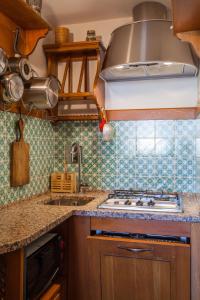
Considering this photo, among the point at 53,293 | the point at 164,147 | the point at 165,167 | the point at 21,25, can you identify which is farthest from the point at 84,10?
the point at 53,293

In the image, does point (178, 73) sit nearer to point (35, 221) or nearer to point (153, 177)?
point (153, 177)

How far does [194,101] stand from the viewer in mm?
2301

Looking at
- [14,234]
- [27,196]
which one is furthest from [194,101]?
[14,234]

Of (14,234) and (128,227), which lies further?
(128,227)

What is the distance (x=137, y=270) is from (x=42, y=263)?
21.9 inches

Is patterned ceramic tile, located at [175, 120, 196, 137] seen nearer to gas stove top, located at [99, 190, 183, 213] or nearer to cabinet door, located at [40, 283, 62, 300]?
gas stove top, located at [99, 190, 183, 213]

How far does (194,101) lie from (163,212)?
965 millimetres

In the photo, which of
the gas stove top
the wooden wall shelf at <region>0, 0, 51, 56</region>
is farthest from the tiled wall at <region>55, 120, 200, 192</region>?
the wooden wall shelf at <region>0, 0, 51, 56</region>

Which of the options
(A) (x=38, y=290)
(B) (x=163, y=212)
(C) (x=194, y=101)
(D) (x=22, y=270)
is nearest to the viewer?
(D) (x=22, y=270)

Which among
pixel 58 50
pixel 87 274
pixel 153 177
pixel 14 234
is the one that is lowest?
pixel 87 274

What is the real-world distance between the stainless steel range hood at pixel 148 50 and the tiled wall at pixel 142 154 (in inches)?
19.9

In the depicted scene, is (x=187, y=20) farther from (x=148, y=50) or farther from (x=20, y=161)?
Result: (x=20, y=161)

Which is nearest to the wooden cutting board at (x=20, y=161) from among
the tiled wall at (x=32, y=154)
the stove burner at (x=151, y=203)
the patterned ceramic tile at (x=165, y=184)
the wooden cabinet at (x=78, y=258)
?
the tiled wall at (x=32, y=154)

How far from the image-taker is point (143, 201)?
2.04 meters
